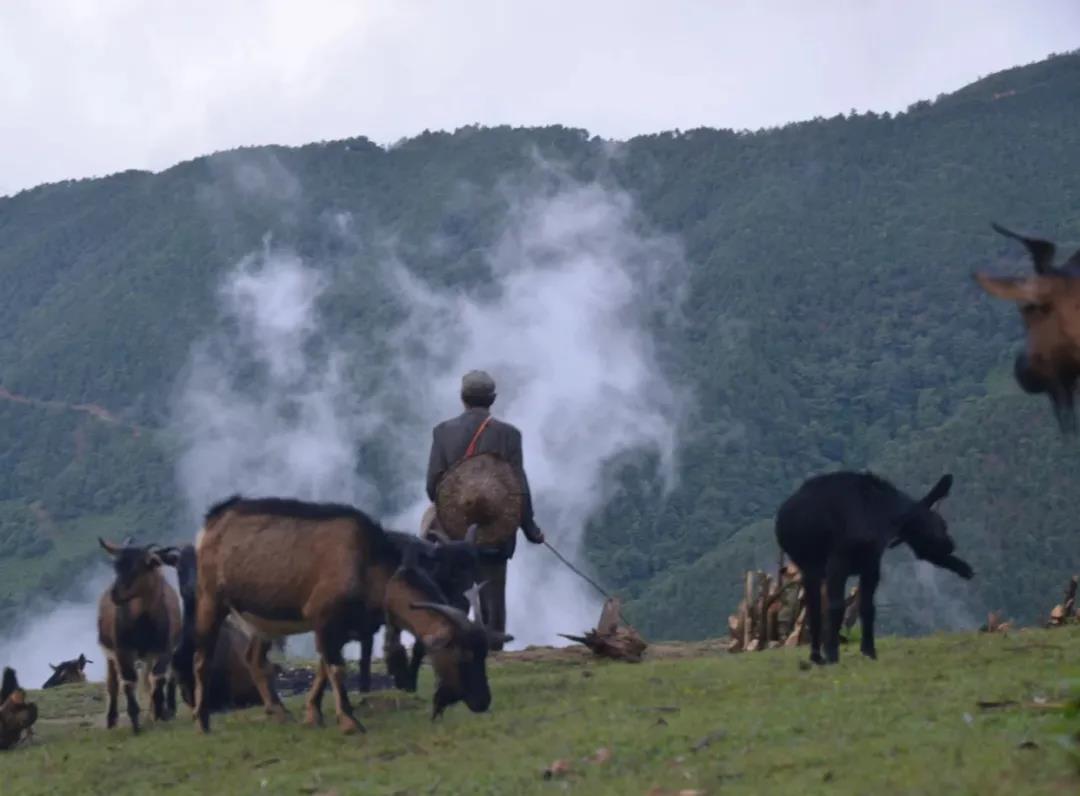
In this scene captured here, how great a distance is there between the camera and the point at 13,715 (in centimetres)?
1355

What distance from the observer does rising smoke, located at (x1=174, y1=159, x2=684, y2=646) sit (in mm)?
53125

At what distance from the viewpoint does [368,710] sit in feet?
43.4

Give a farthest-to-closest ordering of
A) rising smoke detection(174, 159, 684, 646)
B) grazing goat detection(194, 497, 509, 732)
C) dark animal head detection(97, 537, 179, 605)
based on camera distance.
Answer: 1. rising smoke detection(174, 159, 684, 646)
2. dark animal head detection(97, 537, 179, 605)
3. grazing goat detection(194, 497, 509, 732)

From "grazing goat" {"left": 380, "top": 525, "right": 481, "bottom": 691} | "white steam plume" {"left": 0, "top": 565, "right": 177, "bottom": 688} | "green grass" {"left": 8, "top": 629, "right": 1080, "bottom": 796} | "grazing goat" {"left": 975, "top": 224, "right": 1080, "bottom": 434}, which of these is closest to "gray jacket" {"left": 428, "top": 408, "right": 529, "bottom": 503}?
"grazing goat" {"left": 380, "top": 525, "right": 481, "bottom": 691}

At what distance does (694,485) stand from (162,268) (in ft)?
102

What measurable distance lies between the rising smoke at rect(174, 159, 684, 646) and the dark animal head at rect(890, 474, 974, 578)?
93.9ft

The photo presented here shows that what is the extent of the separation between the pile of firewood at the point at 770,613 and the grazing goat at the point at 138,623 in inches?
224

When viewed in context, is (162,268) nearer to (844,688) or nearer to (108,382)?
(108,382)

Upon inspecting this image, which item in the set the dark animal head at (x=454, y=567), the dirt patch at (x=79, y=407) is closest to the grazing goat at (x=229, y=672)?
the dark animal head at (x=454, y=567)

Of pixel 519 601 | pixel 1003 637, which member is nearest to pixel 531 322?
pixel 519 601

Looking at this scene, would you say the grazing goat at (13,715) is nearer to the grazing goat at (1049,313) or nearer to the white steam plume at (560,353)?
the grazing goat at (1049,313)

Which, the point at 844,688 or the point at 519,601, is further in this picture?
the point at 519,601

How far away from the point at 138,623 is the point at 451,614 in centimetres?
334

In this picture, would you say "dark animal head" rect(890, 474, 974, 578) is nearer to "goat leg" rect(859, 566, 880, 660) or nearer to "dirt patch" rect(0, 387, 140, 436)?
"goat leg" rect(859, 566, 880, 660)
